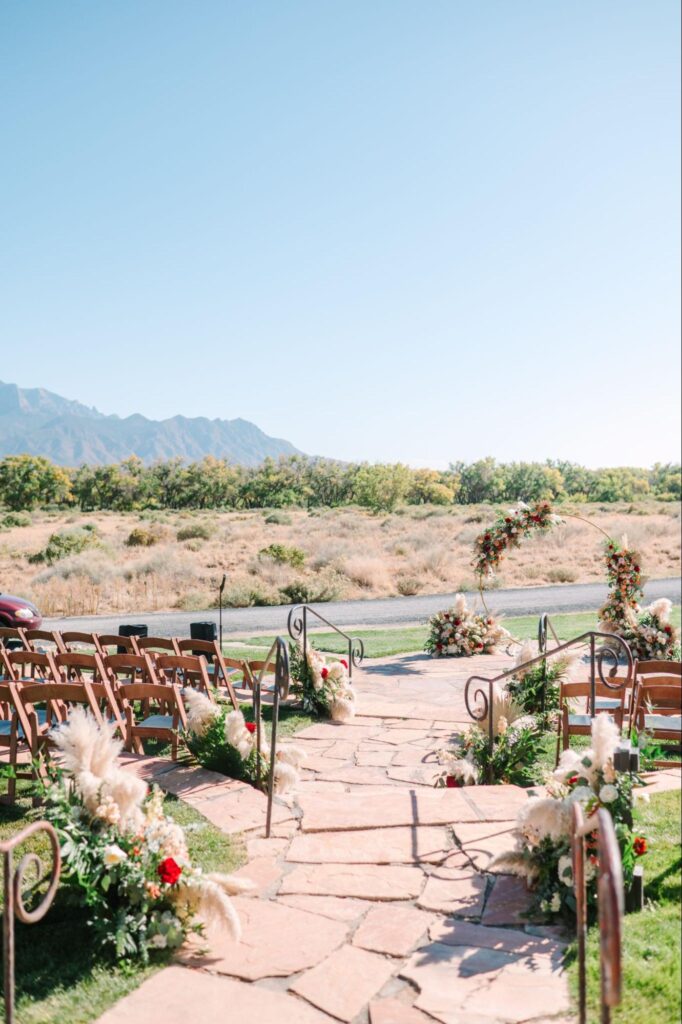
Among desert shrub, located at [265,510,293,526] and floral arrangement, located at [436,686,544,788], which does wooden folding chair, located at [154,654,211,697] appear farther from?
desert shrub, located at [265,510,293,526]

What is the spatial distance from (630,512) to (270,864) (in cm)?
5615

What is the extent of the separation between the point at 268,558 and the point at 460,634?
666 inches

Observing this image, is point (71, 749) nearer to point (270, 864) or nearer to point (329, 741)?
point (270, 864)

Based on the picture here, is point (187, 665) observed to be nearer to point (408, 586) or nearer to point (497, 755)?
point (497, 755)

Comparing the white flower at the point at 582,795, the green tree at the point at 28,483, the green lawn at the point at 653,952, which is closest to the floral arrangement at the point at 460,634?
the green lawn at the point at 653,952

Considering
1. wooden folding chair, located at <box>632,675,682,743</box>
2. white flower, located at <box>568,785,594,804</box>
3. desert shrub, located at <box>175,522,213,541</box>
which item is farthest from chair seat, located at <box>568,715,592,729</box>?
desert shrub, located at <box>175,522,213,541</box>

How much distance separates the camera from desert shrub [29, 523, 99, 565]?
3067 cm

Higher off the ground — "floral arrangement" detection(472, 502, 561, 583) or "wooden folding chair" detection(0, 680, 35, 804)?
"floral arrangement" detection(472, 502, 561, 583)

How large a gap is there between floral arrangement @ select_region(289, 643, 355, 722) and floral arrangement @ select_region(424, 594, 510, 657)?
440cm

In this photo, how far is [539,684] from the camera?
8352 millimetres

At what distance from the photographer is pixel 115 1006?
3.39 m

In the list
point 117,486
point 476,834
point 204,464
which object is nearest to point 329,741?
point 476,834

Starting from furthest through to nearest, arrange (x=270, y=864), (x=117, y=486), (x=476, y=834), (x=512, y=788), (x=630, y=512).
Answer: (x=630, y=512) → (x=117, y=486) → (x=512, y=788) → (x=476, y=834) → (x=270, y=864)

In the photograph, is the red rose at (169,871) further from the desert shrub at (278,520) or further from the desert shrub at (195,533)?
the desert shrub at (278,520)
